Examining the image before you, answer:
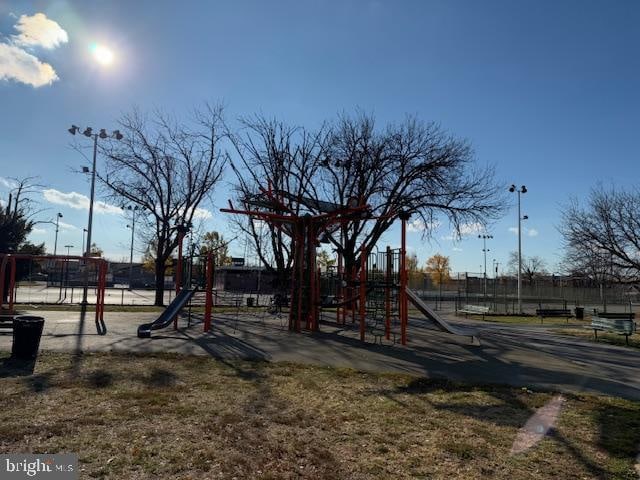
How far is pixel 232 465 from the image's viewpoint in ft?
14.1

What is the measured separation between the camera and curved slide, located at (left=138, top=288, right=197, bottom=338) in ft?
41.9

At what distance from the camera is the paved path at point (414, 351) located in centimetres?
928

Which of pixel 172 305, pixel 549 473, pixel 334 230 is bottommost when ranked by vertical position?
pixel 549 473

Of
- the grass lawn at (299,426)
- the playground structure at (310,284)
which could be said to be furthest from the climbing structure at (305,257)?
the grass lawn at (299,426)

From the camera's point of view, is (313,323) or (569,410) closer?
(569,410)

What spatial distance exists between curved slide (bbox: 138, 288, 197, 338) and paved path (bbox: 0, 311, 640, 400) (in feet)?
0.95

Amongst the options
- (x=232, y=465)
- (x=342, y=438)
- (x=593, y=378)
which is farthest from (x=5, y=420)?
(x=593, y=378)

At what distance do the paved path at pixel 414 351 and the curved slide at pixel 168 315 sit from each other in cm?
29

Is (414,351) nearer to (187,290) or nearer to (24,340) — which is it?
(187,290)

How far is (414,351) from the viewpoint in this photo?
12016 millimetres

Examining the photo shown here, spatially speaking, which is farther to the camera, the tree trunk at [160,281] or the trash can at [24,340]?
the tree trunk at [160,281]

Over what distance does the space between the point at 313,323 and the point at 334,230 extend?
24.6 ft

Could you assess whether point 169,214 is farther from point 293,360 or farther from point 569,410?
point 569,410

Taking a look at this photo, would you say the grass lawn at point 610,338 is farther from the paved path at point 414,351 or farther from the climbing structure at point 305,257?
the climbing structure at point 305,257
